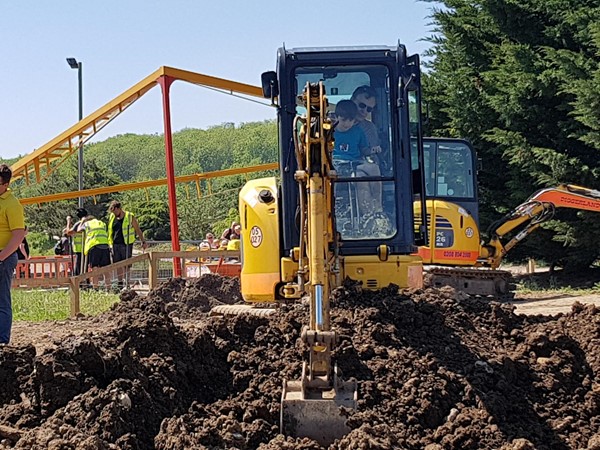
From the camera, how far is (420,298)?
875cm

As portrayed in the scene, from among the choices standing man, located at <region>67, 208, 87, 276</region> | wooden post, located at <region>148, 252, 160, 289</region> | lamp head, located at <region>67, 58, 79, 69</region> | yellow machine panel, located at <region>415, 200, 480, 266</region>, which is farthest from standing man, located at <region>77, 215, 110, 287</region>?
lamp head, located at <region>67, 58, 79, 69</region>

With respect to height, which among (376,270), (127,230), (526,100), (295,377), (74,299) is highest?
(526,100)

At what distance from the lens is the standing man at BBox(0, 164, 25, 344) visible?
938cm

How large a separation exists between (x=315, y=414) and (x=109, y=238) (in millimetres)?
13715

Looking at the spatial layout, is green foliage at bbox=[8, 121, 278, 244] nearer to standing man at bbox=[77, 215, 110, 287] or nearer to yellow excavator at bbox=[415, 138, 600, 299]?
standing man at bbox=[77, 215, 110, 287]

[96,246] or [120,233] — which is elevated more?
[120,233]

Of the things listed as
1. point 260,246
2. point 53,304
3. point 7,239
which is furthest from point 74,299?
point 260,246

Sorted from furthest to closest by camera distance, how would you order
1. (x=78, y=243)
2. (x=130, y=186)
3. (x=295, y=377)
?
→ 1. (x=130, y=186)
2. (x=78, y=243)
3. (x=295, y=377)

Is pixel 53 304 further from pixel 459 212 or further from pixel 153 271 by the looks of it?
pixel 459 212

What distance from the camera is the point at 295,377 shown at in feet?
22.5

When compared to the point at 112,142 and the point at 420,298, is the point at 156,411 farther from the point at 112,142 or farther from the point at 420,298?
the point at 112,142

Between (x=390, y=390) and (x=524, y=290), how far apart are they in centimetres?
1355

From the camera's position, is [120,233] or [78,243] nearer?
[120,233]

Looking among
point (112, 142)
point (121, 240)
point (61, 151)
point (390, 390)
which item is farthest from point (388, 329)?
point (112, 142)
